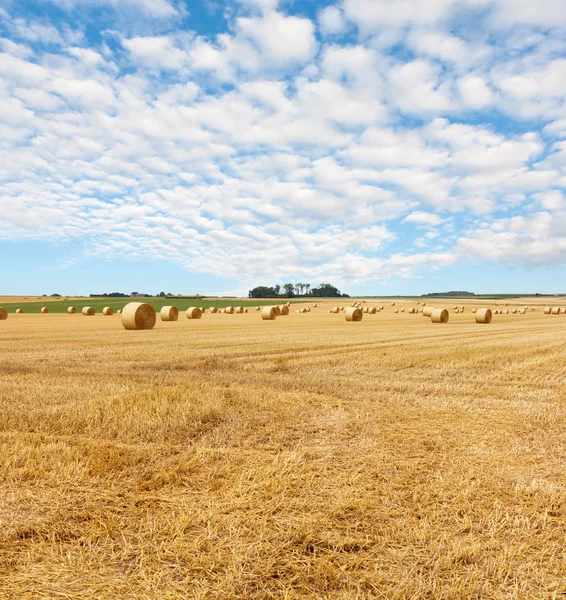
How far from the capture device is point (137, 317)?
25172 mm

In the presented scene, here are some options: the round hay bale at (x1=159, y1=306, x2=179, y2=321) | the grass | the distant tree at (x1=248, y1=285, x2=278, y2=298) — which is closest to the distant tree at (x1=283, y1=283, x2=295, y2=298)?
the distant tree at (x1=248, y1=285, x2=278, y2=298)

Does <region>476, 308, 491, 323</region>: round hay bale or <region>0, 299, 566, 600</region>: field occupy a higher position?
<region>476, 308, 491, 323</region>: round hay bale

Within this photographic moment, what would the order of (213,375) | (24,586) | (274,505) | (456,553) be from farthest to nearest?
(213,375), (274,505), (456,553), (24,586)

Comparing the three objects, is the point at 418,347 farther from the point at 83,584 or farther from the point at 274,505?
the point at 83,584

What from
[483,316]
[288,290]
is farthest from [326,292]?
[483,316]

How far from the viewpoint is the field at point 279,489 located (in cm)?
324

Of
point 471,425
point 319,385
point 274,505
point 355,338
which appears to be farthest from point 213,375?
point 355,338

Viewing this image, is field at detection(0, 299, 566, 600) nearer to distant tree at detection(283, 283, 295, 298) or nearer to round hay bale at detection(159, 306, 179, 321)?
round hay bale at detection(159, 306, 179, 321)

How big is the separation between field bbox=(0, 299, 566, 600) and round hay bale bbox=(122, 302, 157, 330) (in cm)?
1509

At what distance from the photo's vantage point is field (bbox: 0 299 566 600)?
3.24m

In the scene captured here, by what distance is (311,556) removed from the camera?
351 cm

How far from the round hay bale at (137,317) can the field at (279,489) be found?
15.1 meters

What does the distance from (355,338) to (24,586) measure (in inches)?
696

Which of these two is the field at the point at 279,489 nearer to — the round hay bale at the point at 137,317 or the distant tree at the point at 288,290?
the round hay bale at the point at 137,317
